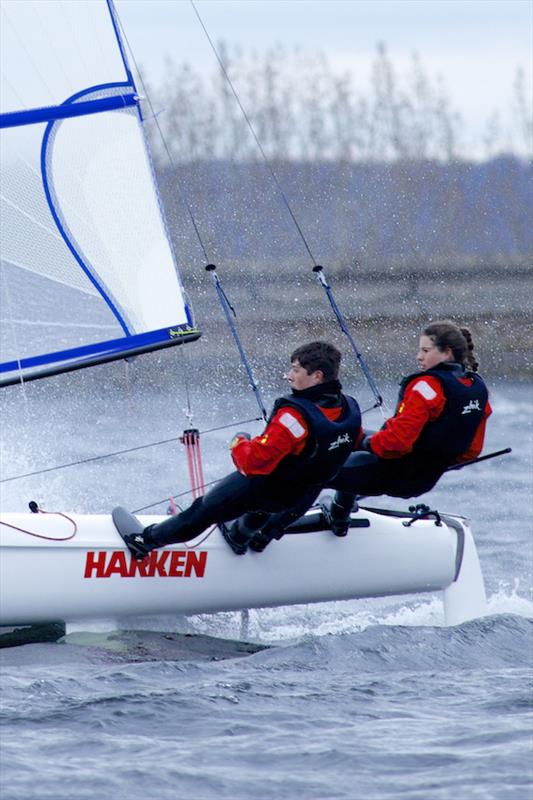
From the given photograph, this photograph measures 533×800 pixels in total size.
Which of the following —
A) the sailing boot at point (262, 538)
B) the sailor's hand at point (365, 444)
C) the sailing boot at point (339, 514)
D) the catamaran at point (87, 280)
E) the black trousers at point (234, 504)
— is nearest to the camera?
the black trousers at point (234, 504)

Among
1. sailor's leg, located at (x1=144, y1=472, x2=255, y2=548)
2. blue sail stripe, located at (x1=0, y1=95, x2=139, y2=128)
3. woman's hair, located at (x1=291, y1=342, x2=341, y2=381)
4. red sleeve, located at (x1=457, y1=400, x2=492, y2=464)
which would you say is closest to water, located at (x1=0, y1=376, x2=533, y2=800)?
sailor's leg, located at (x1=144, y1=472, x2=255, y2=548)

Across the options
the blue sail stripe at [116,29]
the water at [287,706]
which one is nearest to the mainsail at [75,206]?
the blue sail stripe at [116,29]

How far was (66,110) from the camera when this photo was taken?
216 inches

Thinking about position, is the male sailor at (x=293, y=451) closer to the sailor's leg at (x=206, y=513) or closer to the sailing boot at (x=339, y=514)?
the sailor's leg at (x=206, y=513)

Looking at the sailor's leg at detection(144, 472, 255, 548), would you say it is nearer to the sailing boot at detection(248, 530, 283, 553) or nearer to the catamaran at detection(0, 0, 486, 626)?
the catamaran at detection(0, 0, 486, 626)

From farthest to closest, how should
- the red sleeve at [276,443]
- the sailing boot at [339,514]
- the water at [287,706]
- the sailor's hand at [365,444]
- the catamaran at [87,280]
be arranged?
the sailing boot at [339,514] → the catamaran at [87,280] → the sailor's hand at [365,444] → the red sleeve at [276,443] → the water at [287,706]

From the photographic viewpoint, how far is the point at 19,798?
3.69 metres

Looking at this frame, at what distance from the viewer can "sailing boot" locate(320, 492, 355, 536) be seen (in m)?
5.72

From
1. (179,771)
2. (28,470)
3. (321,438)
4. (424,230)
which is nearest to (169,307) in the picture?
(321,438)

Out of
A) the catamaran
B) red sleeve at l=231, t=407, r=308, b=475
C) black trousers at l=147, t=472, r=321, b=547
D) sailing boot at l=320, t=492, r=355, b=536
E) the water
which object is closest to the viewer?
the water

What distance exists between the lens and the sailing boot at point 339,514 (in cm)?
572

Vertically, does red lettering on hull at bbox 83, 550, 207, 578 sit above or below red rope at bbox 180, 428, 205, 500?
below

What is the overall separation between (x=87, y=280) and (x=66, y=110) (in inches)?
25.0

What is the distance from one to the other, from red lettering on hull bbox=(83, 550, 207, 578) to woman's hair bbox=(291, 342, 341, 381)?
3.27 ft
